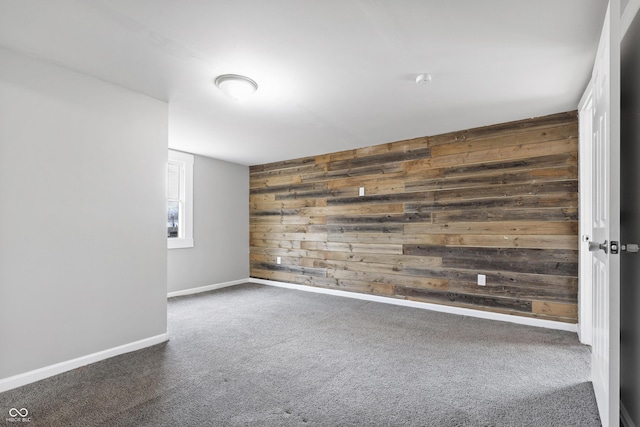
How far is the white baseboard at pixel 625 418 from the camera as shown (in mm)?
1645

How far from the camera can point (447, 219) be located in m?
4.07

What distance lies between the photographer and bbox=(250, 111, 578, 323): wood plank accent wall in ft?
11.2

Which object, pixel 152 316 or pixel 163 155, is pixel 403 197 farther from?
pixel 152 316

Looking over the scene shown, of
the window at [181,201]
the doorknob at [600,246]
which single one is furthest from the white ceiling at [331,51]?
the window at [181,201]

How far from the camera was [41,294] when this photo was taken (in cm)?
229

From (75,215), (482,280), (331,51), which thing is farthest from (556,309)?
(75,215)

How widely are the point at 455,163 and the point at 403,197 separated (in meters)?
0.81

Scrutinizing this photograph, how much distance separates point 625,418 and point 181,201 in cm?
534

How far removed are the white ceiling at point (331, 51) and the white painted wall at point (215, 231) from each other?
2.12 m

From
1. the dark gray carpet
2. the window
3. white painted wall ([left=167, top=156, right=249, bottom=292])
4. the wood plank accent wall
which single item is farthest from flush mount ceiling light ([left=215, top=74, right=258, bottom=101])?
white painted wall ([left=167, top=156, right=249, bottom=292])

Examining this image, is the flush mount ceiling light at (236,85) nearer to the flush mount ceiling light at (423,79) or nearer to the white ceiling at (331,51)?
the white ceiling at (331,51)

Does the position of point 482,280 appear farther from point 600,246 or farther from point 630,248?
point 630,248

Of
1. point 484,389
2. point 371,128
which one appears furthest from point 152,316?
point 371,128

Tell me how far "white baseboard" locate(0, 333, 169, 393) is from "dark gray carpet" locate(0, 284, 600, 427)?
0.18 feet
